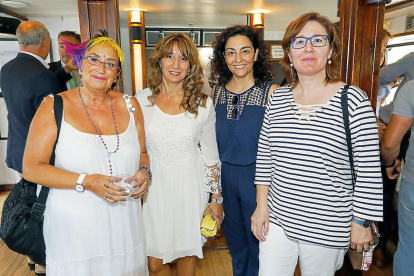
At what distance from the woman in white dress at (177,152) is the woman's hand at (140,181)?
0.24 m

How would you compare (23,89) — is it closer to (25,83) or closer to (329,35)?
(25,83)

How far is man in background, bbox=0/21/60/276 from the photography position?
6.64ft

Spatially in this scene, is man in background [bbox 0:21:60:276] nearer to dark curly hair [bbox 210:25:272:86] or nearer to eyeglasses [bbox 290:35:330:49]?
dark curly hair [bbox 210:25:272:86]

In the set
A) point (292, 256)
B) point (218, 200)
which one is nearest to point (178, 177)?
point (218, 200)

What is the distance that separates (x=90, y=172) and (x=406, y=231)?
1682 mm

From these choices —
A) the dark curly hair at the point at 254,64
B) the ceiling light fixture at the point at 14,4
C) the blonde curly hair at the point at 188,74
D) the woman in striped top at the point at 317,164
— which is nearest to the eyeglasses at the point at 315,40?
the woman in striped top at the point at 317,164

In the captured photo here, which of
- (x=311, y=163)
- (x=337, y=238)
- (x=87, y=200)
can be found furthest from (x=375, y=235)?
(x=87, y=200)

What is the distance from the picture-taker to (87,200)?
1318 mm

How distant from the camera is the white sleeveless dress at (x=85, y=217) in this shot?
1282mm

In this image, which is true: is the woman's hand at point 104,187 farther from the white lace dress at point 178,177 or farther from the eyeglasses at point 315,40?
the eyeglasses at point 315,40

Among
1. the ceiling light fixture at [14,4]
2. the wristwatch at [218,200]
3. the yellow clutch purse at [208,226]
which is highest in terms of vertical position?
the ceiling light fixture at [14,4]

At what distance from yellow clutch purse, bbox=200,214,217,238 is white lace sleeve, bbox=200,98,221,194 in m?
0.16

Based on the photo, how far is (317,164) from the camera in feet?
3.99

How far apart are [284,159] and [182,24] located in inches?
179
